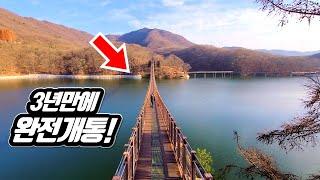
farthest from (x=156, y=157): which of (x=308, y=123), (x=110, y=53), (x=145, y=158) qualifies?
(x=308, y=123)

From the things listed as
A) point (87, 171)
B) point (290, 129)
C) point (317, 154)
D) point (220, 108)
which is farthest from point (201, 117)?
point (290, 129)

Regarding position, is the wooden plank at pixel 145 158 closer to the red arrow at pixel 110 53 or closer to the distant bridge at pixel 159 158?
the distant bridge at pixel 159 158

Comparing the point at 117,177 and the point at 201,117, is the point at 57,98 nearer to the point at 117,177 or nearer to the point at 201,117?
the point at 117,177

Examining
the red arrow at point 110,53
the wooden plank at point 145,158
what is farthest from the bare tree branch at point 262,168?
the red arrow at point 110,53

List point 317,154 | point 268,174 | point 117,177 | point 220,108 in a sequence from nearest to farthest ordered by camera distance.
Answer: point 117,177, point 268,174, point 317,154, point 220,108

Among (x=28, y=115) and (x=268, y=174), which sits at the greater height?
(x=28, y=115)

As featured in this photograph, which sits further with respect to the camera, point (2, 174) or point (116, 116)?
point (2, 174)

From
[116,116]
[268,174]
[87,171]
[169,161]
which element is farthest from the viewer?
[87,171]
